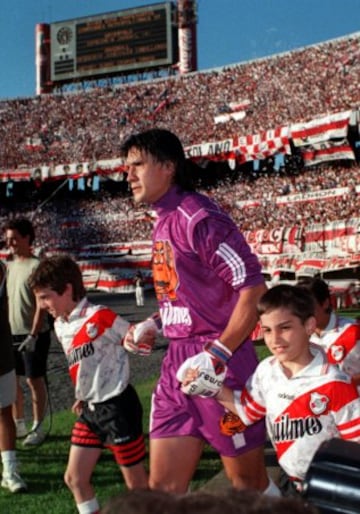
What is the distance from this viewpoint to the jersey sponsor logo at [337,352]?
3.79 m

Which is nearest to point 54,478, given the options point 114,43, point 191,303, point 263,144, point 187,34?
point 191,303

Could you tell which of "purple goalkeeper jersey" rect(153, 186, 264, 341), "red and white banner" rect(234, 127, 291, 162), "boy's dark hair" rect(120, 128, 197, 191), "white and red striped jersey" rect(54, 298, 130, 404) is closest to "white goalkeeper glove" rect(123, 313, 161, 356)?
"purple goalkeeper jersey" rect(153, 186, 264, 341)

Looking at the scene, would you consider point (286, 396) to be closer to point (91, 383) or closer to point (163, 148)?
point (163, 148)

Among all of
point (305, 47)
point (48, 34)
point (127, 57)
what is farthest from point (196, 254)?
point (48, 34)

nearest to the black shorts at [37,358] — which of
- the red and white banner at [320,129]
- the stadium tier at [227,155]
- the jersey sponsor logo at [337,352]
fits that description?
the jersey sponsor logo at [337,352]

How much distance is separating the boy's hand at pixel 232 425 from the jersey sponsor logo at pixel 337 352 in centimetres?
124

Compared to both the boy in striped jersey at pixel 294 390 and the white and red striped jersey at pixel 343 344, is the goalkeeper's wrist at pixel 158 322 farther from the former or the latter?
the white and red striped jersey at pixel 343 344

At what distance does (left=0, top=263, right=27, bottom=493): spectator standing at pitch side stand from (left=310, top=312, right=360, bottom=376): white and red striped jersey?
2.05m

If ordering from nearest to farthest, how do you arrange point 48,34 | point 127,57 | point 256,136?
point 256,136, point 127,57, point 48,34

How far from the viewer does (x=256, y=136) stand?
116 ft

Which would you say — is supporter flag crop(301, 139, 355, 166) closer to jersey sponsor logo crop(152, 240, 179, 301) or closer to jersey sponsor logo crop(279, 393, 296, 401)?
jersey sponsor logo crop(152, 240, 179, 301)

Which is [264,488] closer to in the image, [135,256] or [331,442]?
[331,442]

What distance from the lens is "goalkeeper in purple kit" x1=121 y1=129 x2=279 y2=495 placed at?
2.71m

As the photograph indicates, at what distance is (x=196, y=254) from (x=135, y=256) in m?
33.4
